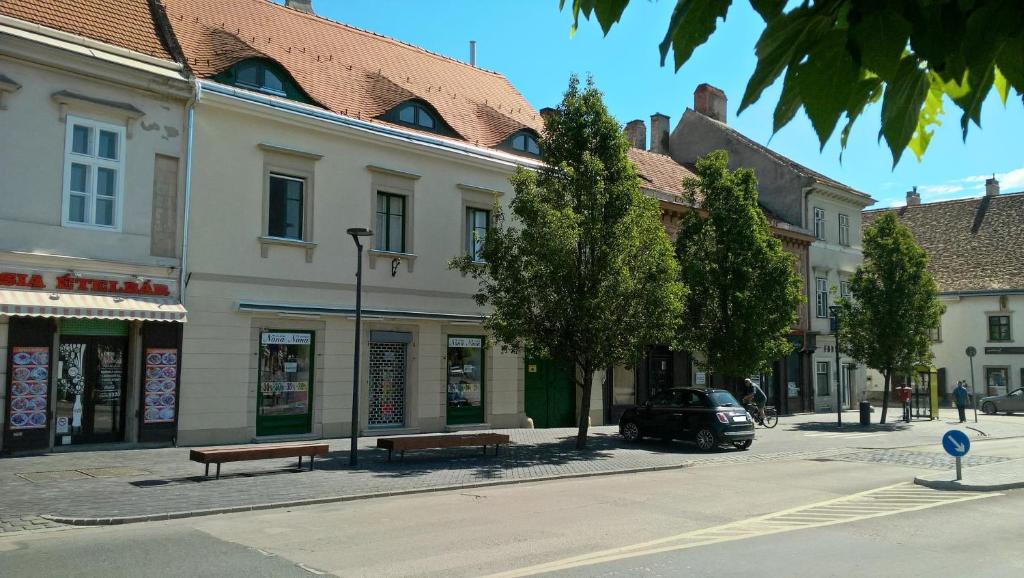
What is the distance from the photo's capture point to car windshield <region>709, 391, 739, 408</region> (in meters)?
20.1

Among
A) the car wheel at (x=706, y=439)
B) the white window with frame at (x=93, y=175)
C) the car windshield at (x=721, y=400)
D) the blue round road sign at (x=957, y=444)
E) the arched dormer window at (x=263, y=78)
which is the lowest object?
the car wheel at (x=706, y=439)

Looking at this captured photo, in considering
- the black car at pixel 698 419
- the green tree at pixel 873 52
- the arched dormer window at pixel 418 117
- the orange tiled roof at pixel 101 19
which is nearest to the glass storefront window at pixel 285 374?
the arched dormer window at pixel 418 117

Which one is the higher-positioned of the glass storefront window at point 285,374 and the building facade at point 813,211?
the building facade at point 813,211

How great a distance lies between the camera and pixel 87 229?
635 inches

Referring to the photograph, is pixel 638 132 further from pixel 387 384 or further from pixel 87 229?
pixel 87 229

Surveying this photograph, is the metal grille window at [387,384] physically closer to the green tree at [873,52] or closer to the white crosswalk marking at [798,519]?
the white crosswalk marking at [798,519]

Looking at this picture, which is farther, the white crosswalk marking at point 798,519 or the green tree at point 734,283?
the green tree at point 734,283

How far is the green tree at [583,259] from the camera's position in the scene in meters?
18.4

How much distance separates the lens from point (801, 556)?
8172mm

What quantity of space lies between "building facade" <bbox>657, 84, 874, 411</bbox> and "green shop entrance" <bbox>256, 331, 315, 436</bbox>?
2539 centimetres

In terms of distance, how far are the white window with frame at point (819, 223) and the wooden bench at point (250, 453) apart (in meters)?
30.8

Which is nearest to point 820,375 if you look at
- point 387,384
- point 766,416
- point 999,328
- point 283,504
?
point 766,416

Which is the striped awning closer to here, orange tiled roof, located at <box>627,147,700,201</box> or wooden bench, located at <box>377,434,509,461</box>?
wooden bench, located at <box>377,434,509,461</box>

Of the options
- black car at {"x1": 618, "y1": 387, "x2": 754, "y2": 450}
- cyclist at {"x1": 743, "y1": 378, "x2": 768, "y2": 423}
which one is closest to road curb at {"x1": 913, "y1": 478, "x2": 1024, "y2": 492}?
black car at {"x1": 618, "y1": 387, "x2": 754, "y2": 450}
